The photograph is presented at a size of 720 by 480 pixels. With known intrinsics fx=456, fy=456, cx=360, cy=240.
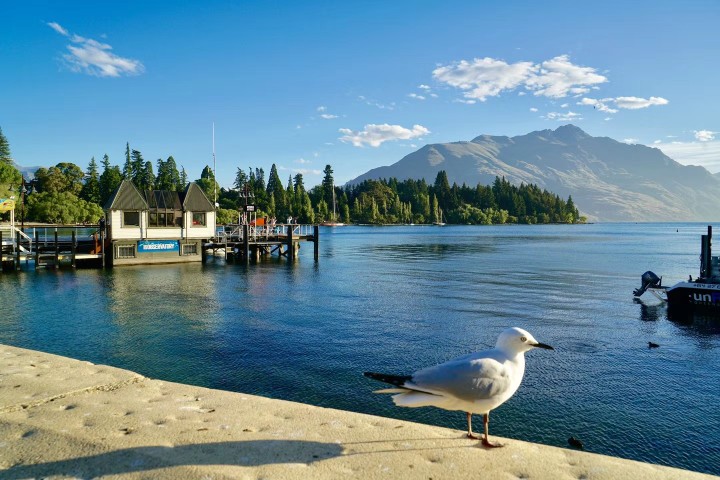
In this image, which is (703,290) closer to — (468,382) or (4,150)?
(468,382)

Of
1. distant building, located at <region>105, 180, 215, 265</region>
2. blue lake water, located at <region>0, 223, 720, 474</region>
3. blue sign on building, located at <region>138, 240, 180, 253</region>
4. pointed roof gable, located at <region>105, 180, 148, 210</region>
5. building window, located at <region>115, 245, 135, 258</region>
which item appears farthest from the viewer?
blue sign on building, located at <region>138, 240, 180, 253</region>

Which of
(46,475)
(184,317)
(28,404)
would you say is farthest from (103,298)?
(46,475)

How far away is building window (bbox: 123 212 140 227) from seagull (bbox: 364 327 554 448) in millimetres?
47867

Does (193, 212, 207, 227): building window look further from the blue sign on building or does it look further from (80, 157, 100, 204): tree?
(80, 157, 100, 204): tree

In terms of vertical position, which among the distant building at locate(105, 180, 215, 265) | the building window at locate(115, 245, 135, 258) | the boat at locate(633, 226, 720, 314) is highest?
the distant building at locate(105, 180, 215, 265)

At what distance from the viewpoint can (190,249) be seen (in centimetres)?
5194

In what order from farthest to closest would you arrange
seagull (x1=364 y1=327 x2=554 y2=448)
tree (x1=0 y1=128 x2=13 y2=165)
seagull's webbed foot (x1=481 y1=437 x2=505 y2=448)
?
tree (x1=0 y1=128 x2=13 y2=165) < seagull's webbed foot (x1=481 y1=437 x2=505 y2=448) < seagull (x1=364 y1=327 x2=554 y2=448)

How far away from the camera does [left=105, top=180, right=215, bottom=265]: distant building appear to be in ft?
155

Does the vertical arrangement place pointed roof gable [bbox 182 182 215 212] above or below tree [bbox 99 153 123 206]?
below

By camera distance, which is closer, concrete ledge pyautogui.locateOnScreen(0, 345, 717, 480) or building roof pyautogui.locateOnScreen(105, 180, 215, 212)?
concrete ledge pyautogui.locateOnScreen(0, 345, 717, 480)

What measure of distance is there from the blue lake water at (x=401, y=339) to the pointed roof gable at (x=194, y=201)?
490 inches

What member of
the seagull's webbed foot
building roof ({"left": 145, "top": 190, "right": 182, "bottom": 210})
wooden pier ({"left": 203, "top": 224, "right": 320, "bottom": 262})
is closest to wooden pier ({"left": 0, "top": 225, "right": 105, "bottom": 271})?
building roof ({"left": 145, "top": 190, "right": 182, "bottom": 210})

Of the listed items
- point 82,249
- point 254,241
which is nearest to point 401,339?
point 254,241

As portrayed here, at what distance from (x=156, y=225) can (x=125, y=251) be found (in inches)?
161
